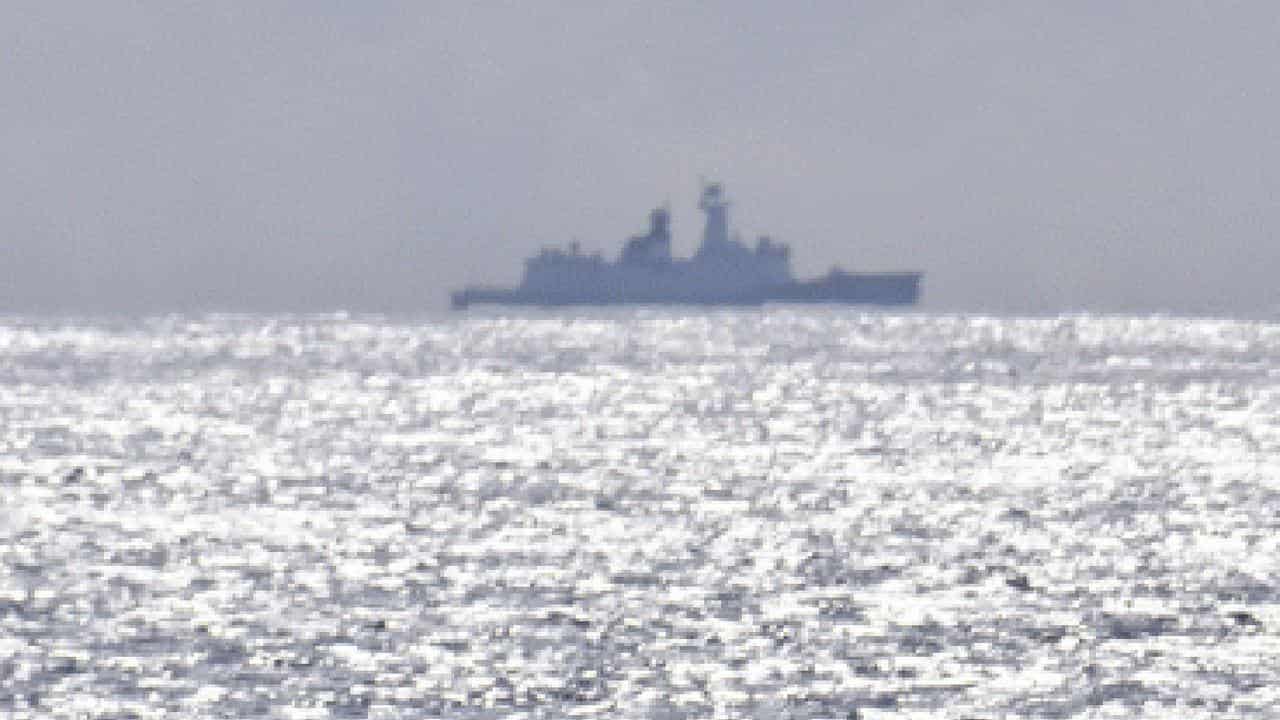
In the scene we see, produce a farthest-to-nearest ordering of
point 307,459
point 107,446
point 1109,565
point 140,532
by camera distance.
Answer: point 107,446
point 307,459
point 140,532
point 1109,565

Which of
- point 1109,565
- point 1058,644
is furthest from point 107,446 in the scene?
point 1058,644

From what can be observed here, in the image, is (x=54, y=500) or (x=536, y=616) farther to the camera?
(x=54, y=500)

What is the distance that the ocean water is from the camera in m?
37.2

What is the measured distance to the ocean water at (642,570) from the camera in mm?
37219

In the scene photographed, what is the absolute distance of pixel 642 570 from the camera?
168 feet

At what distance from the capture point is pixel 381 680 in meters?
37.8

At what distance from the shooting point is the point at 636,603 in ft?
151

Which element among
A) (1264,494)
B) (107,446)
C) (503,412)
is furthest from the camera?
(503,412)

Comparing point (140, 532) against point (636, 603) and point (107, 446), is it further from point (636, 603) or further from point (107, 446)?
point (107, 446)

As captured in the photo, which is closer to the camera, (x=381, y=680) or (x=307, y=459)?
(x=381, y=680)

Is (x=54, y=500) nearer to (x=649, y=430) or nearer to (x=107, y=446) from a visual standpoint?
(x=107, y=446)

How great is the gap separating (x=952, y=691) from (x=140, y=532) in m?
26.1

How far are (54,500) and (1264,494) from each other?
27.9m

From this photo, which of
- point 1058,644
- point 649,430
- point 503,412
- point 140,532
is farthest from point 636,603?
point 503,412
